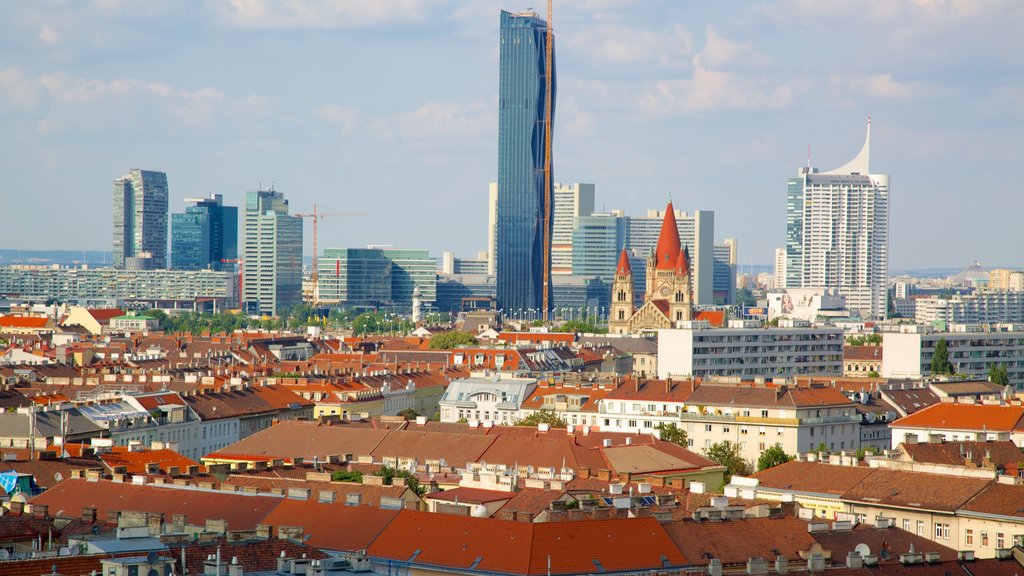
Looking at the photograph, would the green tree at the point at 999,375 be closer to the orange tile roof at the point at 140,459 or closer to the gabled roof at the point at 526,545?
the orange tile roof at the point at 140,459

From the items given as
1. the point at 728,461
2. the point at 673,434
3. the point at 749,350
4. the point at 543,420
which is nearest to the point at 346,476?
the point at 728,461

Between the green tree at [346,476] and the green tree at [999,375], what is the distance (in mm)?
97185

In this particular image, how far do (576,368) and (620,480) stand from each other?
323 ft

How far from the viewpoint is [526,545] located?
163 ft

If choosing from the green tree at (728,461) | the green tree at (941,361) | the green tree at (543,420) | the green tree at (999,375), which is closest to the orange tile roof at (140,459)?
the green tree at (728,461)

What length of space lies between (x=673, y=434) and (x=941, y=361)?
234 ft

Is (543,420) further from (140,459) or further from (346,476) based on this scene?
(346,476)

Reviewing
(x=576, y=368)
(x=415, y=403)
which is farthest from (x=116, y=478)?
(x=576, y=368)

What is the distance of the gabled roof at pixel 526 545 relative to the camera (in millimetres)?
49094

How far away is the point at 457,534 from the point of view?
50.8 metres

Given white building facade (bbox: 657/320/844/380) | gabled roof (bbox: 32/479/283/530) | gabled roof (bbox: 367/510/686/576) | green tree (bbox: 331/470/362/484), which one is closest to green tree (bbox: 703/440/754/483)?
green tree (bbox: 331/470/362/484)

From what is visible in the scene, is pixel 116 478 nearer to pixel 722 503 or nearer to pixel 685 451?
pixel 722 503

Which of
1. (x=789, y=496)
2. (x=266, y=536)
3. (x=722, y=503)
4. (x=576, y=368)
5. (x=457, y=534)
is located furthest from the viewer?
(x=576, y=368)

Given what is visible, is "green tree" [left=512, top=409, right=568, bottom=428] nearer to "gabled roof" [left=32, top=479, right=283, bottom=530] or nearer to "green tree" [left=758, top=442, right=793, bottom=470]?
"green tree" [left=758, top=442, right=793, bottom=470]
